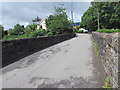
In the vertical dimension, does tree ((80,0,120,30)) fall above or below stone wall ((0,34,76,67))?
above

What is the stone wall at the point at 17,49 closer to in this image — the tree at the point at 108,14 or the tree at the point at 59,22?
the tree at the point at 59,22

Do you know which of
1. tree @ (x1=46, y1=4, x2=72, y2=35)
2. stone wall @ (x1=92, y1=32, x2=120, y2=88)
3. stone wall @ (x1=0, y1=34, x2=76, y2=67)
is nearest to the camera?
stone wall @ (x1=92, y1=32, x2=120, y2=88)

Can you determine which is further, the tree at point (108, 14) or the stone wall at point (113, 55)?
the tree at point (108, 14)

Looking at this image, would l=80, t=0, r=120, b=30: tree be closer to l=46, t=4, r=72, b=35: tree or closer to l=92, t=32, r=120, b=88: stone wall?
l=46, t=4, r=72, b=35: tree

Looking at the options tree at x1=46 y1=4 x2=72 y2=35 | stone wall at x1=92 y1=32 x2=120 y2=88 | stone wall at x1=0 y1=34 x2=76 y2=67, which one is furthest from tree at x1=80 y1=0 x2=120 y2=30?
stone wall at x1=92 y1=32 x2=120 y2=88

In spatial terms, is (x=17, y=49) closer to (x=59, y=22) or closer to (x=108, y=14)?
(x=59, y=22)

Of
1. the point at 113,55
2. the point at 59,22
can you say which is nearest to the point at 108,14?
the point at 59,22

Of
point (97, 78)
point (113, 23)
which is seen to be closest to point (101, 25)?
point (113, 23)

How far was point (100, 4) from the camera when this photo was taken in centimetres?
2928

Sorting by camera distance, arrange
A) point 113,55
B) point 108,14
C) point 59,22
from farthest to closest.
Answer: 1. point 108,14
2. point 59,22
3. point 113,55

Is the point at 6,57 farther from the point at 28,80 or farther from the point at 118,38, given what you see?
the point at 118,38

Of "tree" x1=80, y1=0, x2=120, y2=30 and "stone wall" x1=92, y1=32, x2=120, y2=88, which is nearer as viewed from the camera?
"stone wall" x1=92, y1=32, x2=120, y2=88

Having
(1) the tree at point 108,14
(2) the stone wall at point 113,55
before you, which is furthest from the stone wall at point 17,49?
(1) the tree at point 108,14

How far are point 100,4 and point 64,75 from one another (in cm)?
3242
